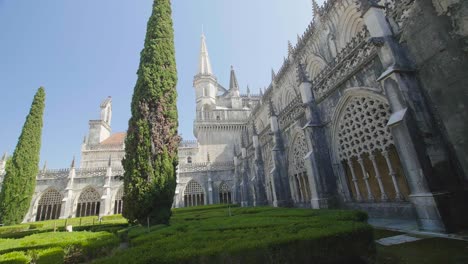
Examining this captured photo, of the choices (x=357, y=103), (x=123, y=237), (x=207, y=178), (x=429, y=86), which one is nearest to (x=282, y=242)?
(x=429, y=86)

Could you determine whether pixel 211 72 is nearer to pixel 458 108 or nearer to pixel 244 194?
pixel 244 194

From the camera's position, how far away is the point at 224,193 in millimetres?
33469

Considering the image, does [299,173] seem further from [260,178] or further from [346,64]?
[346,64]

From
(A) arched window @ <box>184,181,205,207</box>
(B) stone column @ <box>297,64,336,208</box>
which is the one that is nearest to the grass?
(B) stone column @ <box>297,64,336,208</box>

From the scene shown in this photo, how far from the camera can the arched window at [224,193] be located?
3319 centimetres

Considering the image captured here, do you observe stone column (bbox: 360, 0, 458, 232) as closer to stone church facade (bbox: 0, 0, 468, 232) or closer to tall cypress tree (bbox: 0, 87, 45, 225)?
stone church facade (bbox: 0, 0, 468, 232)

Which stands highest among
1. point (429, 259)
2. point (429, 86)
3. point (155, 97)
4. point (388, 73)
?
point (155, 97)

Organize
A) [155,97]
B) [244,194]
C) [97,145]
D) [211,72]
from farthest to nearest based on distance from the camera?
[211,72], [97,145], [244,194], [155,97]

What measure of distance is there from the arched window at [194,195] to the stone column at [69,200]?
14.9 meters

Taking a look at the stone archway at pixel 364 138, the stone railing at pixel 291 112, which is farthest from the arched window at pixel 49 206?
the stone archway at pixel 364 138

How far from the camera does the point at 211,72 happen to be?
45469mm

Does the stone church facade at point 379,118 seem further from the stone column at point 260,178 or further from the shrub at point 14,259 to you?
the shrub at point 14,259

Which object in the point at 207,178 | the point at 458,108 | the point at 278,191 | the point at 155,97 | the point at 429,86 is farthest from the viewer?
Answer: the point at 207,178

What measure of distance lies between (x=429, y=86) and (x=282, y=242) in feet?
21.1
